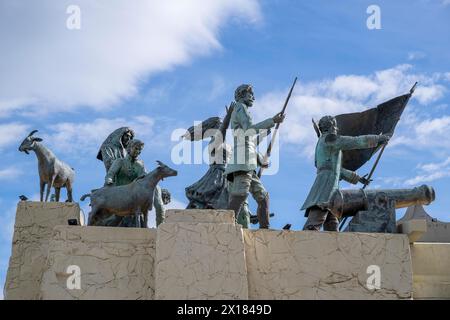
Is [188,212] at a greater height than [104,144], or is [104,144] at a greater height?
[104,144]

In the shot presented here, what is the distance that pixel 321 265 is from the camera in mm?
11289

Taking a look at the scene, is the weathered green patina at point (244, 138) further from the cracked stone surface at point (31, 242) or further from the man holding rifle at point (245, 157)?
the cracked stone surface at point (31, 242)

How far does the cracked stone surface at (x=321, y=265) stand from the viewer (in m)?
11.1

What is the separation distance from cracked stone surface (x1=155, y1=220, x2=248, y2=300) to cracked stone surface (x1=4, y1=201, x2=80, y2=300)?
190cm

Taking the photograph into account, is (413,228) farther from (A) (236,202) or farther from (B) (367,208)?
(A) (236,202)

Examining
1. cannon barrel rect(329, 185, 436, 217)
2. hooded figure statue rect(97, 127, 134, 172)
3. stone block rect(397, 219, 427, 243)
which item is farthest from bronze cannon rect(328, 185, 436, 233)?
hooded figure statue rect(97, 127, 134, 172)

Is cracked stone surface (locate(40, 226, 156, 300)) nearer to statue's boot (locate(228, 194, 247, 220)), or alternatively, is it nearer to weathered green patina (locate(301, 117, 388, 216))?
statue's boot (locate(228, 194, 247, 220))

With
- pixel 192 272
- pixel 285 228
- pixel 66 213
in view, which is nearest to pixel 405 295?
pixel 285 228

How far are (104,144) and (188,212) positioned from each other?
3.65 meters

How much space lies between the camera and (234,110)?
1261 cm

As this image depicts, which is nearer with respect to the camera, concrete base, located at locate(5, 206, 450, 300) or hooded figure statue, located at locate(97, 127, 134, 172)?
concrete base, located at locate(5, 206, 450, 300)

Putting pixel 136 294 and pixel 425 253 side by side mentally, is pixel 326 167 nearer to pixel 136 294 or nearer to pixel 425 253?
pixel 425 253

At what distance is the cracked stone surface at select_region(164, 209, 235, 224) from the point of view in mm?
11125

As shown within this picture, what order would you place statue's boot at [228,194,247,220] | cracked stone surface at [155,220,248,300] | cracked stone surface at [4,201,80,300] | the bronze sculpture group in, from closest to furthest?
1. cracked stone surface at [155,220,248,300]
2. cracked stone surface at [4,201,80,300]
3. statue's boot at [228,194,247,220]
4. the bronze sculpture group
